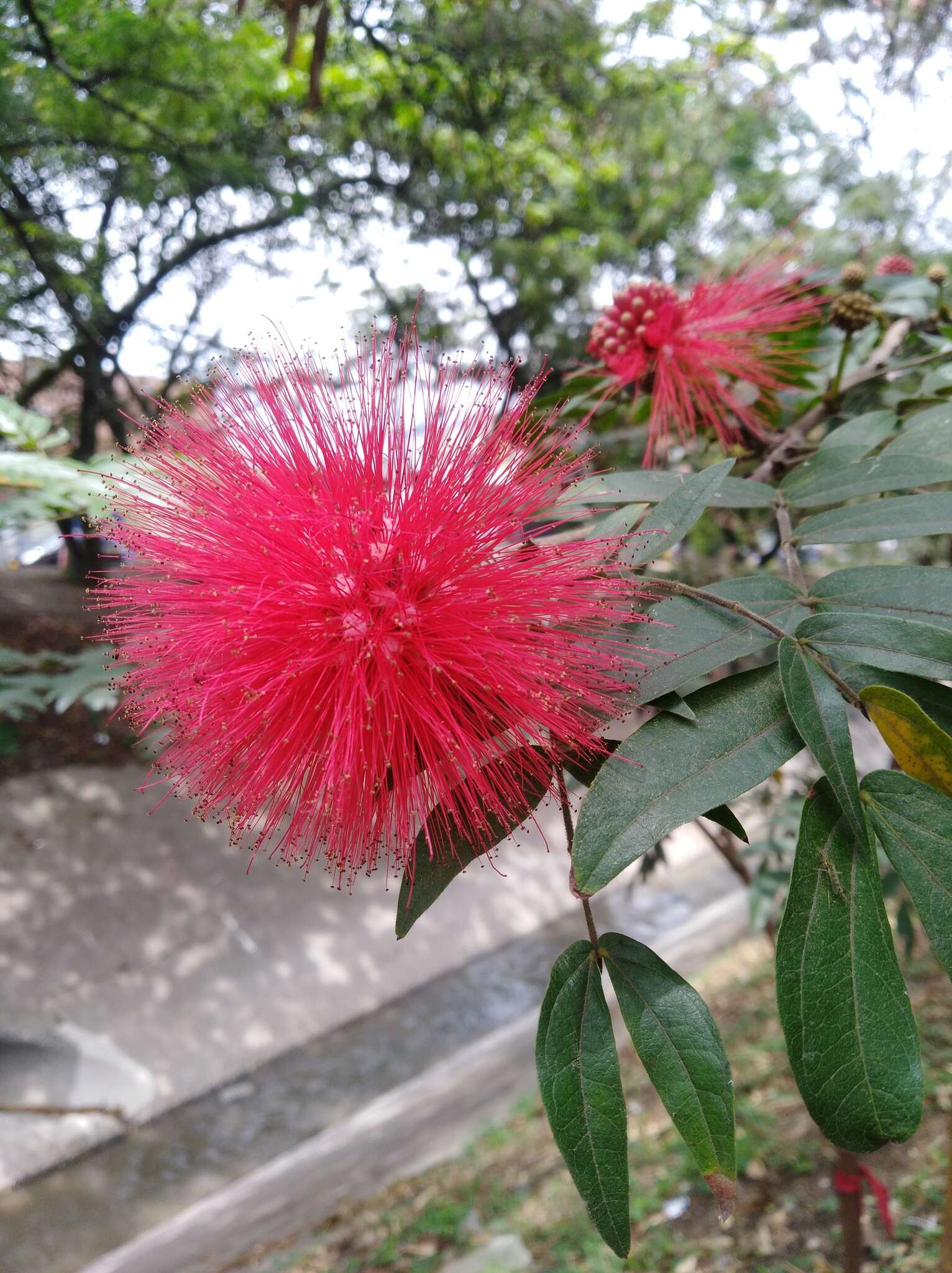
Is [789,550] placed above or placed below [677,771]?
above

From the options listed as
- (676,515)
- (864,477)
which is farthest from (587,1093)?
(864,477)

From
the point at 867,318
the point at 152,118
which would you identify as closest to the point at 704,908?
the point at 867,318

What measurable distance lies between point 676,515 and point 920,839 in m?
0.29

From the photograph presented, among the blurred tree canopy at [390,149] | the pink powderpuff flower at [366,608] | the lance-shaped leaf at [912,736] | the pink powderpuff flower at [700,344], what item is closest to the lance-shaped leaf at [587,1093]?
the pink powderpuff flower at [366,608]

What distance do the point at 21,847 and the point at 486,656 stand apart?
158 inches

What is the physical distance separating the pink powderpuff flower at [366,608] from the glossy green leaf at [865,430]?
1.14ft

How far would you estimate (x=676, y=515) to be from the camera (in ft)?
2.17

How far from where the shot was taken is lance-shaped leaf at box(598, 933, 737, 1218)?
53 cm

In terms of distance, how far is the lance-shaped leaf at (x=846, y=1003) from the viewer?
48cm

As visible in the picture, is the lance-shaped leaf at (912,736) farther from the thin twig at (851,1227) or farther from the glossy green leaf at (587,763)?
the thin twig at (851,1227)

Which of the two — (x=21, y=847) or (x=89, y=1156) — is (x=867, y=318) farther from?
(x=21, y=847)

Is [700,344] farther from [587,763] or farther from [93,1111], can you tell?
[93,1111]

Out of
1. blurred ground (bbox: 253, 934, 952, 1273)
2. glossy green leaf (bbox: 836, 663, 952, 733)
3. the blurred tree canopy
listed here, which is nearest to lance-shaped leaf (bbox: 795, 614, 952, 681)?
glossy green leaf (bbox: 836, 663, 952, 733)

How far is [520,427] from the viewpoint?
737 millimetres
